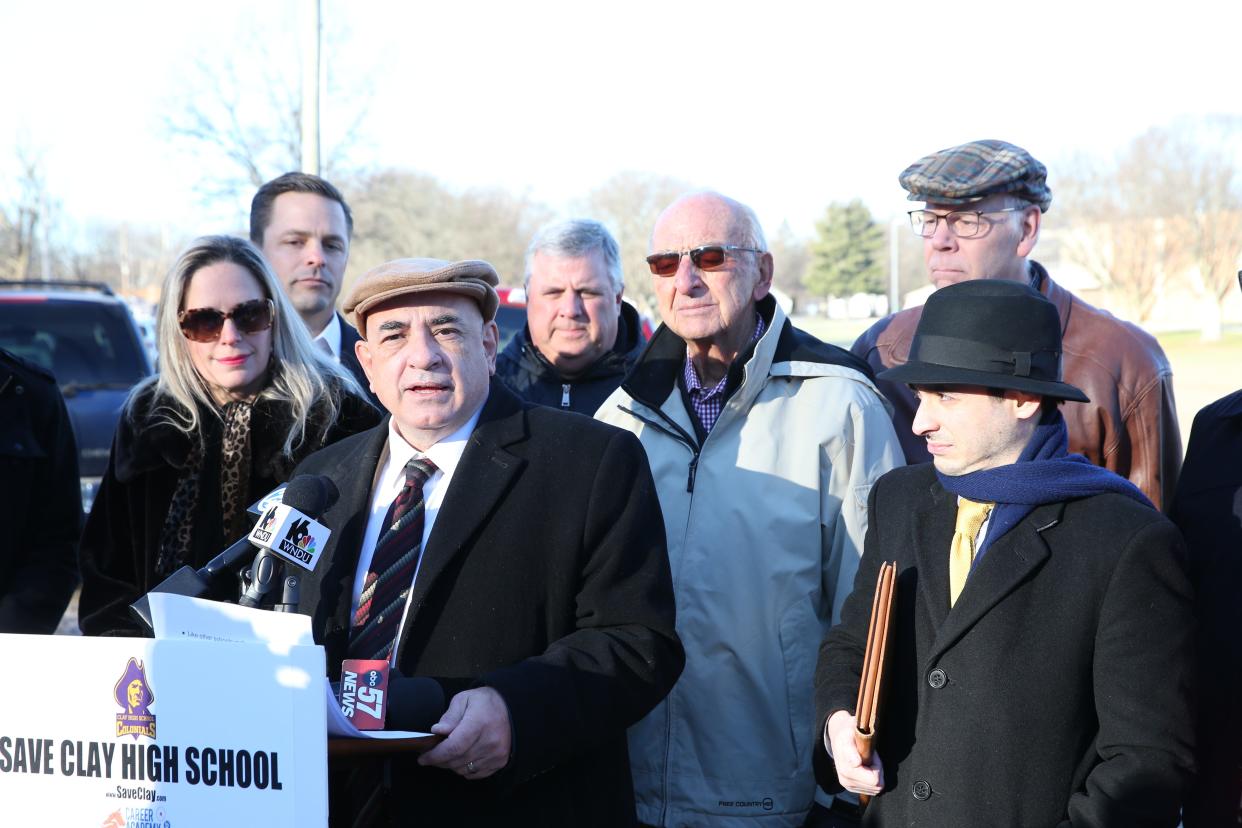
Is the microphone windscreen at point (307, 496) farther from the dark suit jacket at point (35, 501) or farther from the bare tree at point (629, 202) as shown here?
the bare tree at point (629, 202)

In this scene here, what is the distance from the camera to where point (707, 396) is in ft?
13.0

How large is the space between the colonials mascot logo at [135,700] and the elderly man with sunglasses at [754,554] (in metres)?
1.71

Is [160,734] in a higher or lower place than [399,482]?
lower

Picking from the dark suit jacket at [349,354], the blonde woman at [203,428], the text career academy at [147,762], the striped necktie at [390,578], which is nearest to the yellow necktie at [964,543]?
the striped necktie at [390,578]

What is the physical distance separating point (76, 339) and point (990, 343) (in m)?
8.10

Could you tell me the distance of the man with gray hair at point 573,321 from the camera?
520 centimetres

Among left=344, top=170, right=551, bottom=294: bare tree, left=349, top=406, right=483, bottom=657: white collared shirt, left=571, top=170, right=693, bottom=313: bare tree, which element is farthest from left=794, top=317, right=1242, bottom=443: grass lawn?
left=349, top=406, right=483, bottom=657: white collared shirt

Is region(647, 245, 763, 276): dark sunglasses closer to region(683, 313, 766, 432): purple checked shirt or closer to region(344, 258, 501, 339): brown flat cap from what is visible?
region(683, 313, 766, 432): purple checked shirt

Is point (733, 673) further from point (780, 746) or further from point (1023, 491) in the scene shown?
point (1023, 491)

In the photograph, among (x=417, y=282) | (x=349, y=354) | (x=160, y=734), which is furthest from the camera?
(x=349, y=354)

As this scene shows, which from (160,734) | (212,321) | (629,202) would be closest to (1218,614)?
(160,734)

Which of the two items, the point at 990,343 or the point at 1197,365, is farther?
the point at 1197,365

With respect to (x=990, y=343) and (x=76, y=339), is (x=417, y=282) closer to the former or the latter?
(x=990, y=343)

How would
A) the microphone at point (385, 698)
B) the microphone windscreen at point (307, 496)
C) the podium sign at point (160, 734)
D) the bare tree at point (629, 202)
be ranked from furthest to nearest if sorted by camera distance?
the bare tree at point (629, 202) < the microphone windscreen at point (307, 496) < the microphone at point (385, 698) < the podium sign at point (160, 734)
